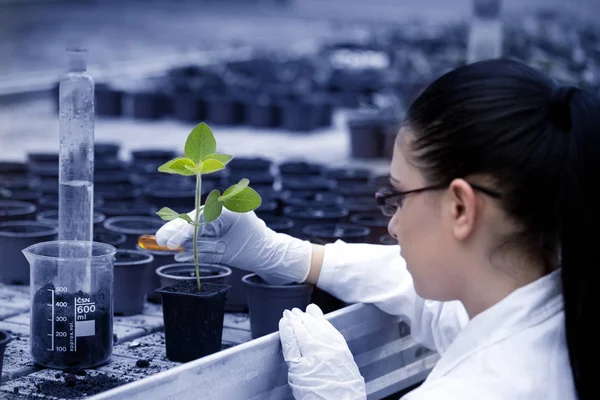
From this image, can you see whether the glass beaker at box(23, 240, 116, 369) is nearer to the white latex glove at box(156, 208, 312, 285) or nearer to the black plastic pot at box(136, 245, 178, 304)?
the white latex glove at box(156, 208, 312, 285)

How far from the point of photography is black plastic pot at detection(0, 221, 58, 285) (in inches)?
96.0

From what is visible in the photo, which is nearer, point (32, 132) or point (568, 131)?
point (568, 131)

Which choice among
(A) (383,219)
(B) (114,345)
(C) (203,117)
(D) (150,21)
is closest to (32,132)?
(C) (203,117)

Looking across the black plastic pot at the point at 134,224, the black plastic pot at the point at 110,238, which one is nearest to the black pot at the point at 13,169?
the black plastic pot at the point at 134,224

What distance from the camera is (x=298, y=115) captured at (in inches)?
316

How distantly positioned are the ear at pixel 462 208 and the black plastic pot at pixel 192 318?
24.3 inches

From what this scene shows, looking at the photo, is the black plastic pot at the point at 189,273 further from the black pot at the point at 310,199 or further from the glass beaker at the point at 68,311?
the black pot at the point at 310,199

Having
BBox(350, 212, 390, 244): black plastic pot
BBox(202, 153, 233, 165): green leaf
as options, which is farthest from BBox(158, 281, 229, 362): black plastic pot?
BBox(350, 212, 390, 244): black plastic pot

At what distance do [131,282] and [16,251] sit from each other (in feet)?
1.38

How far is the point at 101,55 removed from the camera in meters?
14.3

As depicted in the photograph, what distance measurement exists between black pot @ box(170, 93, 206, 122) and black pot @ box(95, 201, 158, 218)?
16.8ft

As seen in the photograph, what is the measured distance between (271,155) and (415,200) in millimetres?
5221

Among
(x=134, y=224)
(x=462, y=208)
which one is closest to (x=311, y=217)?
(x=134, y=224)

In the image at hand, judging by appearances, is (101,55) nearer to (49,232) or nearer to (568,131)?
(49,232)
